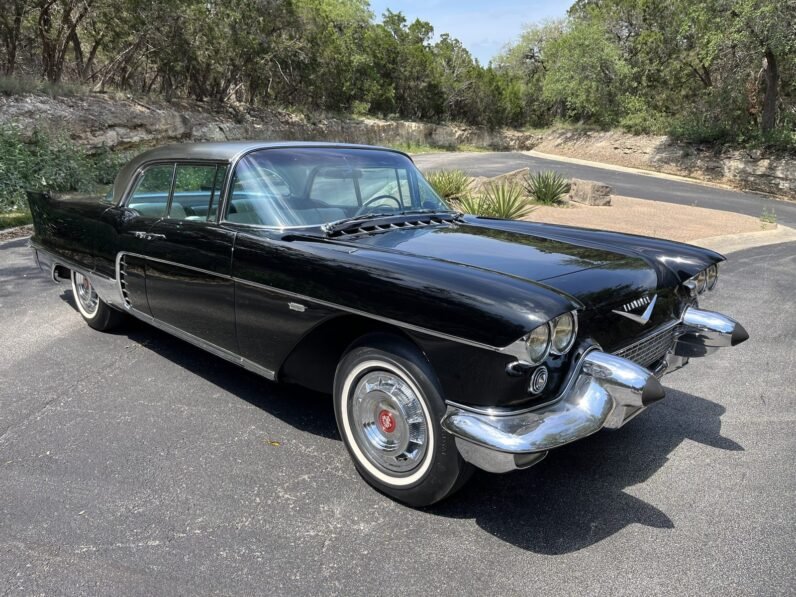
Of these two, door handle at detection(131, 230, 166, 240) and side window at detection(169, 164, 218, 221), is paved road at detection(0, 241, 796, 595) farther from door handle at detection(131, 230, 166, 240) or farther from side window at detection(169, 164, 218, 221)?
side window at detection(169, 164, 218, 221)

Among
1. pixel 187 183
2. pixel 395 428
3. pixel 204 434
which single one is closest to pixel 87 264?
pixel 187 183

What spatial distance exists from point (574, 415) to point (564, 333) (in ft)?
1.04

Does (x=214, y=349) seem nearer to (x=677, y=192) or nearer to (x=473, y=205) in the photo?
(x=473, y=205)

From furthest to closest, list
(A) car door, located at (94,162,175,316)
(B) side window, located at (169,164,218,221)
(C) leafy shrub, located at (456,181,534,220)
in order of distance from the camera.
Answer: (C) leafy shrub, located at (456,181,534,220) < (A) car door, located at (94,162,175,316) < (B) side window, located at (169,164,218,221)

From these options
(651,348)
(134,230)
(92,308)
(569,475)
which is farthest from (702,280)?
(92,308)

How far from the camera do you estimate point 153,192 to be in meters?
4.02

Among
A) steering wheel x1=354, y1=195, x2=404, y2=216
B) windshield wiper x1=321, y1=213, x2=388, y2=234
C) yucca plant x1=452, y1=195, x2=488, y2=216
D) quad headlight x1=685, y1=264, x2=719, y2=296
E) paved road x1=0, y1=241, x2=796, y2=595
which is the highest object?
steering wheel x1=354, y1=195, x2=404, y2=216

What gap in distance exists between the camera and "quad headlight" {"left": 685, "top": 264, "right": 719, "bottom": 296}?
3.29 meters

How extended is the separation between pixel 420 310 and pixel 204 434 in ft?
5.15

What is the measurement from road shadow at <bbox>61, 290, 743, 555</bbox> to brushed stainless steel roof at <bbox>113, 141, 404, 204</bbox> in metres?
1.45

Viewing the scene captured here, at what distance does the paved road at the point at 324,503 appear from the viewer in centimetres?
212

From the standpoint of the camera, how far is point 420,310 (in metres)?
2.30

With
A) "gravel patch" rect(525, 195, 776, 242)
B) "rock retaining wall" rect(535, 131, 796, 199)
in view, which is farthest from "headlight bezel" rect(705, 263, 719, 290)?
"rock retaining wall" rect(535, 131, 796, 199)

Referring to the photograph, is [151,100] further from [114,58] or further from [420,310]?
[420,310]
